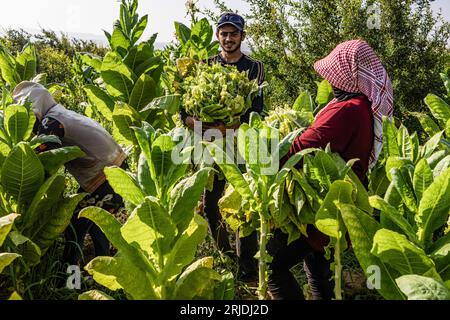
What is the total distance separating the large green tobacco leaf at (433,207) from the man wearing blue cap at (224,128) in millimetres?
1384

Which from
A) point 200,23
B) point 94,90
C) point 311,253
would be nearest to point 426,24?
point 200,23

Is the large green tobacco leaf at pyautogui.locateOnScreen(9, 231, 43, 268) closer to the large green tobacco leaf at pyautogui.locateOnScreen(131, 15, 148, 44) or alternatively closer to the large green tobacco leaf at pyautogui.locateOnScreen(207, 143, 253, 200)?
the large green tobacco leaf at pyautogui.locateOnScreen(207, 143, 253, 200)

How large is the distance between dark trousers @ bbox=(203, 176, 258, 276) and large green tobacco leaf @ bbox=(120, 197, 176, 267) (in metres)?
1.28

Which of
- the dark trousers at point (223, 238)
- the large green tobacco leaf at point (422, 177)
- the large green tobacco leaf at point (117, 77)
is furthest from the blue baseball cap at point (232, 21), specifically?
the large green tobacco leaf at point (422, 177)

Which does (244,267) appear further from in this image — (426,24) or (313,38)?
(426,24)

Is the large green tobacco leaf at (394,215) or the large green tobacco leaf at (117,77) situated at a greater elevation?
the large green tobacco leaf at (117,77)

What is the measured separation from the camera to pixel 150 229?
65.5 inches

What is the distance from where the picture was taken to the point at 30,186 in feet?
7.48

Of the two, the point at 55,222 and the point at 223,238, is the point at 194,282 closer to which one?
the point at 55,222

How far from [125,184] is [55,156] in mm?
771

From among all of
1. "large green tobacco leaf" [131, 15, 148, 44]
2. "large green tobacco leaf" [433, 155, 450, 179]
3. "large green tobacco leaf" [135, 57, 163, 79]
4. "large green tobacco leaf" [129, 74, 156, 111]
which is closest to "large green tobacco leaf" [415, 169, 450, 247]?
"large green tobacco leaf" [433, 155, 450, 179]

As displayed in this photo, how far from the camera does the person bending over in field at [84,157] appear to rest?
276cm

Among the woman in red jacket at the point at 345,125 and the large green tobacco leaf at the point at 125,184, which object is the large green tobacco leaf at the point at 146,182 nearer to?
the large green tobacco leaf at the point at 125,184
